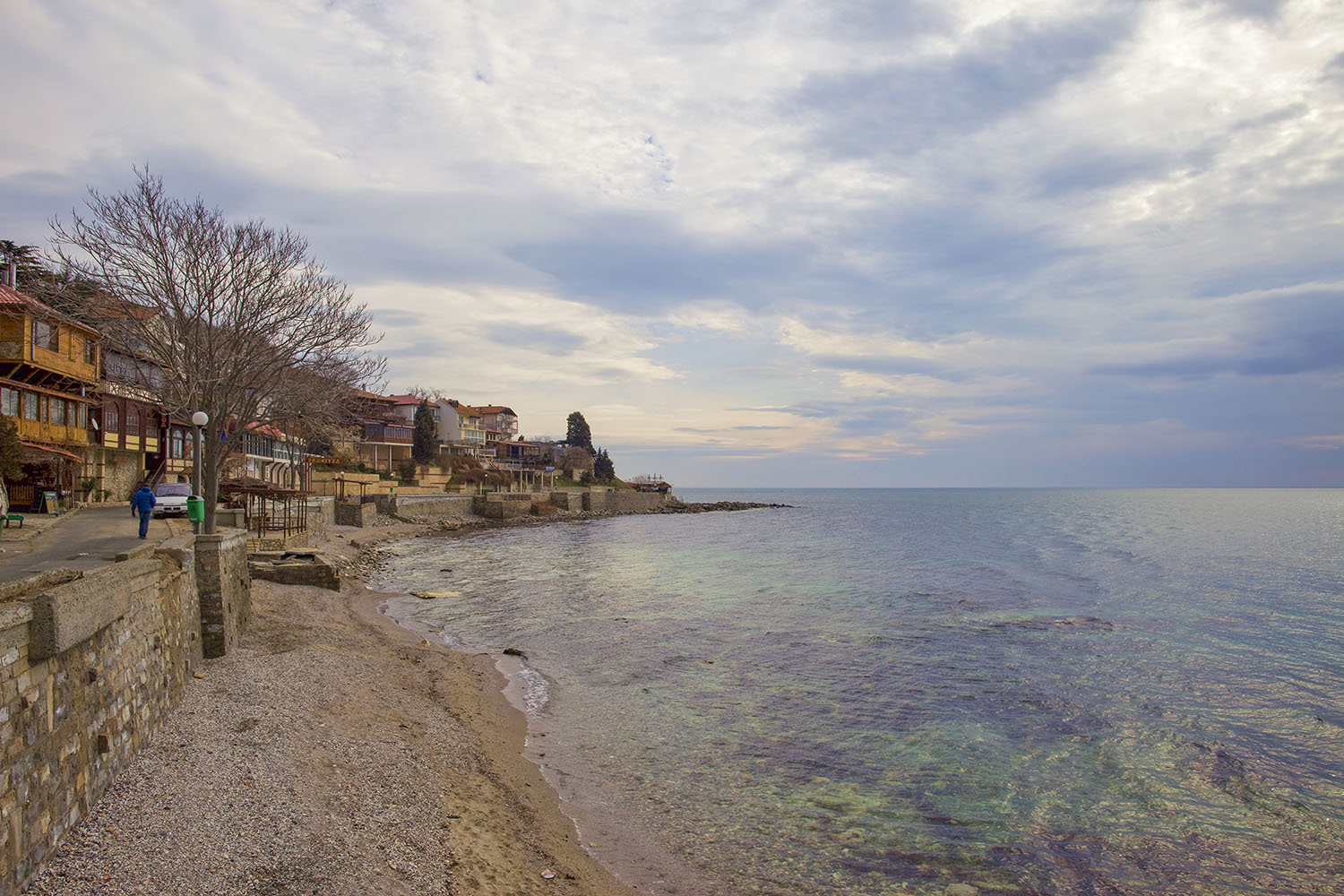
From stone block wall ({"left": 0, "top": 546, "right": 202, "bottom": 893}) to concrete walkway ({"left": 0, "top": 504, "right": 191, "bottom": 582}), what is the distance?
138cm

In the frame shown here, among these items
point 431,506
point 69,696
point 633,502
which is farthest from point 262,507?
point 633,502

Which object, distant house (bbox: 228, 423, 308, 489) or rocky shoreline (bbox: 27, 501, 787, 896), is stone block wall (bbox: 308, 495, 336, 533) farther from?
A: rocky shoreline (bbox: 27, 501, 787, 896)

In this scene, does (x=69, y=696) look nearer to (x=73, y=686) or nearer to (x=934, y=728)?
(x=73, y=686)

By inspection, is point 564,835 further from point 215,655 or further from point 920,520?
point 920,520

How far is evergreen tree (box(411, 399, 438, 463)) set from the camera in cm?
10081

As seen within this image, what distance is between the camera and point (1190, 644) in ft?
76.7

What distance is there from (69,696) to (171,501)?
24.9m

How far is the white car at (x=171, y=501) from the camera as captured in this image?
28.0 meters

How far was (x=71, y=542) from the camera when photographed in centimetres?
1562

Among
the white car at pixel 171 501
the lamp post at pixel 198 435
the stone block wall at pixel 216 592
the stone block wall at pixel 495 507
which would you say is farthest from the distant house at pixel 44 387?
the stone block wall at pixel 495 507

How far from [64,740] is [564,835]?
6098 millimetres

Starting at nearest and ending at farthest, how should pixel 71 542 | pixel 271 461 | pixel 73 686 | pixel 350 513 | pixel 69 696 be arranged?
pixel 69 696 < pixel 73 686 < pixel 71 542 < pixel 350 513 < pixel 271 461

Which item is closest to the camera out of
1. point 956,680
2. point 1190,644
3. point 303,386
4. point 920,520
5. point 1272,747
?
point 1272,747

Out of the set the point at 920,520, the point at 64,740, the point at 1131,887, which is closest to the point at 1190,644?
the point at 1131,887
